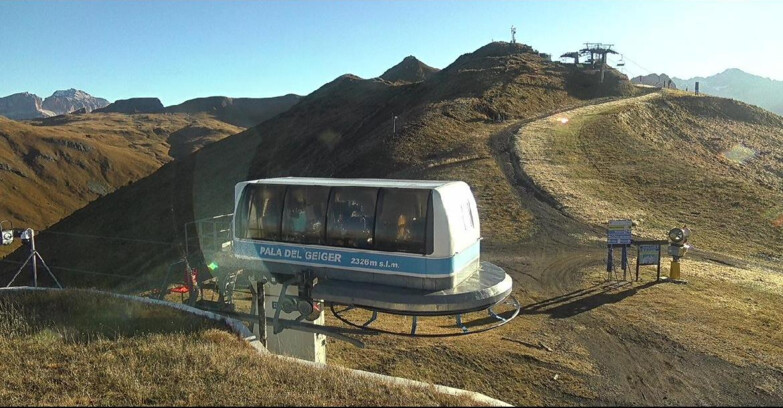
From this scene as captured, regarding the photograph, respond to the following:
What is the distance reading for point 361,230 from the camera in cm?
1005

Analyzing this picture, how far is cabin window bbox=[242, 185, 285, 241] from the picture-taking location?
35.3 feet

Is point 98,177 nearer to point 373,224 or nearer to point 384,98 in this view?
point 384,98

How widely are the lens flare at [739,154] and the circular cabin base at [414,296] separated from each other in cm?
3648

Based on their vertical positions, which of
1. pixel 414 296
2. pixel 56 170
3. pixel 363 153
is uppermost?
pixel 363 153

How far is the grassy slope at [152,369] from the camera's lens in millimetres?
7398

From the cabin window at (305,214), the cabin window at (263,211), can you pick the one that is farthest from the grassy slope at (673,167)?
the cabin window at (263,211)

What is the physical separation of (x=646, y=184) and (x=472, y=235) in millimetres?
24538

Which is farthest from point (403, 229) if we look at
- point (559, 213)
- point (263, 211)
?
point (559, 213)

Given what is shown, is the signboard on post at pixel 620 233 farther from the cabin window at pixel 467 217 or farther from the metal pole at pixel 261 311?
the metal pole at pixel 261 311

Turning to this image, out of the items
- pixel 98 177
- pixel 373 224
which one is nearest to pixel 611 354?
pixel 373 224

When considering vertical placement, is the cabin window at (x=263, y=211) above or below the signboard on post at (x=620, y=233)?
above

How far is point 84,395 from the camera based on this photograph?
24.6 ft

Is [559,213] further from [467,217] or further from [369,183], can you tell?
[369,183]

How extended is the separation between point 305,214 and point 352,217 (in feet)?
3.60
